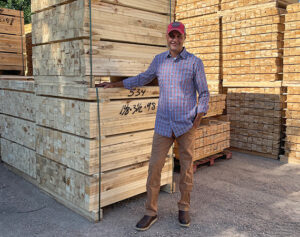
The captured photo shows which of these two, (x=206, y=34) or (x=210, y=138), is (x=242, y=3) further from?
(x=210, y=138)

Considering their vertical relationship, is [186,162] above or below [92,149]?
below

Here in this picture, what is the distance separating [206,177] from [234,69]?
2.97 metres

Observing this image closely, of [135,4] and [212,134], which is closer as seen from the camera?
[135,4]

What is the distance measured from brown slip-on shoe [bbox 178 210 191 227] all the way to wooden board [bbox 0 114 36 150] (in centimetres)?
259

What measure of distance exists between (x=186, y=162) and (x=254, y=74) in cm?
415

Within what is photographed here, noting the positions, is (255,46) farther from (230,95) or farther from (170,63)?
(170,63)

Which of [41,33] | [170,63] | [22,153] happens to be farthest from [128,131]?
[22,153]

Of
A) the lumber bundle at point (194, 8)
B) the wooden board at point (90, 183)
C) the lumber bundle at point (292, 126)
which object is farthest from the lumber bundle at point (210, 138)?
the lumber bundle at point (194, 8)

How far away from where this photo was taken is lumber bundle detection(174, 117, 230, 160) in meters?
5.96

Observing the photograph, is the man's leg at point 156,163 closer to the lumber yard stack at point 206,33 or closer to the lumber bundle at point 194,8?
the lumber yard stack at point 206,33

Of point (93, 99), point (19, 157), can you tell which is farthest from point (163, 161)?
point (19, 157)

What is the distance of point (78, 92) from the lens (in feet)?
12.3

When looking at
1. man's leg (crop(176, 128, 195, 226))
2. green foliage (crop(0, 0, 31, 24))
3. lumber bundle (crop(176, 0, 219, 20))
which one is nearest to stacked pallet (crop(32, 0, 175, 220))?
man's leg (crop(176, 128, 195, 226))

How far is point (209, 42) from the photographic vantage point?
775 centimetres
